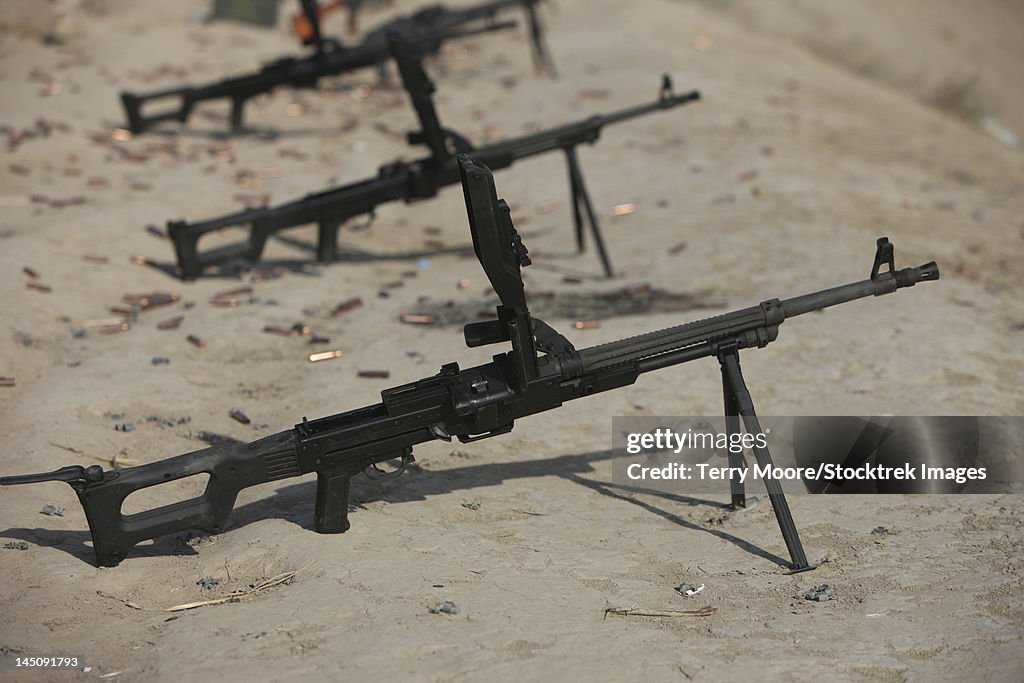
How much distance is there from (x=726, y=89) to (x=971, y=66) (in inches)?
372

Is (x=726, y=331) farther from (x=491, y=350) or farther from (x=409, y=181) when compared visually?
(x=409, y=181)

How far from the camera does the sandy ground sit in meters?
4.40

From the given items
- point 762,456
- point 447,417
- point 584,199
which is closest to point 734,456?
point 762,456

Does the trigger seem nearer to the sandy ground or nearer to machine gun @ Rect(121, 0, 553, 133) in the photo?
the sandy ground

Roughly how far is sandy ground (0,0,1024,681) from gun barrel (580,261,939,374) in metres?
0.98

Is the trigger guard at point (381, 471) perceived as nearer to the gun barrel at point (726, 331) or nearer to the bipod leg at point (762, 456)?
the gun barrel at point (726, 331)

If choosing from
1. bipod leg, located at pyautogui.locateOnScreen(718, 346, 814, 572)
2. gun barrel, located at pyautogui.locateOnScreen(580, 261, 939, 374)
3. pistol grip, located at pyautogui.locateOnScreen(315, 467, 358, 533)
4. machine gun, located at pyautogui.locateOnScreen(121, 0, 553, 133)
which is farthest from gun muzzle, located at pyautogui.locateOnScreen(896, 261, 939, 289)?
machine gun, located at pyautogui.locateOnScreen(121, 0, 553, 133)

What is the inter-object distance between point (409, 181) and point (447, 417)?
16.2 feet

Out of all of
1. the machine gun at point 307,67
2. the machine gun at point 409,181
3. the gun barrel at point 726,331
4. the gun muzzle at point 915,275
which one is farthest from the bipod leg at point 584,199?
the gun muzzle at point 915,275

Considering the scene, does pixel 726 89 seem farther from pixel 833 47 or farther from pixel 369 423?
pixel 369 423

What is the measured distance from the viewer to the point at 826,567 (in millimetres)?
5082

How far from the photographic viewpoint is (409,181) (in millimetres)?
9586

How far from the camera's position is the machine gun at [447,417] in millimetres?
4805

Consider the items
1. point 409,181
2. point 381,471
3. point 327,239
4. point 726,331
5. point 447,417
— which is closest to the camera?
point 447,417
